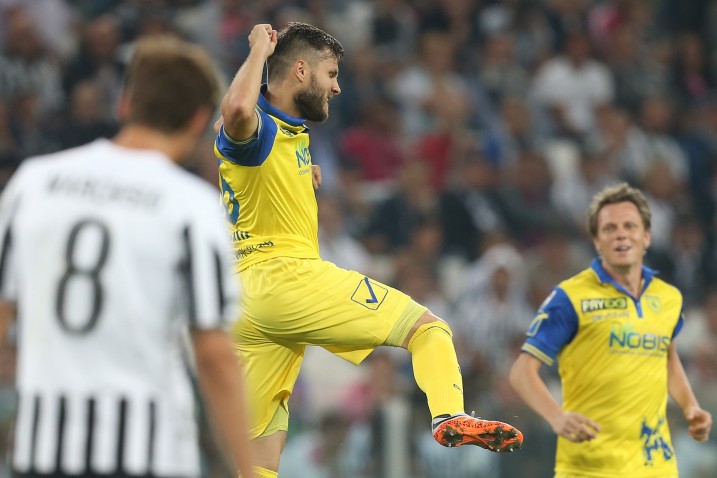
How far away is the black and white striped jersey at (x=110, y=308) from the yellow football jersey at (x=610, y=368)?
365 centimetres

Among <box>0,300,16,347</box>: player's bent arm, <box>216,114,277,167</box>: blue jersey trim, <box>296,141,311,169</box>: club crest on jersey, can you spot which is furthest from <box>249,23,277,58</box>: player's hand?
<box>0,300,16,347</box>: player's bent arm

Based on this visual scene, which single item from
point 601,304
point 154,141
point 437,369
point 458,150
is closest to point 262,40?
point 437,369

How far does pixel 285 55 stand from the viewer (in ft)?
22.2

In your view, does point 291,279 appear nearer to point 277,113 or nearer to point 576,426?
point 277,113

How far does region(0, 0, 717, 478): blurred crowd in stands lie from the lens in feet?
39.2

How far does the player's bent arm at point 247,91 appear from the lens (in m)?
5.98

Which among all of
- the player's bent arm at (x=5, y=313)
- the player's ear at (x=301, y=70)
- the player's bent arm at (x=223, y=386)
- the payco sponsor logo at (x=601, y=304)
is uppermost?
the player's ear at (x=301, y=70)

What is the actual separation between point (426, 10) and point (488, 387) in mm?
5764

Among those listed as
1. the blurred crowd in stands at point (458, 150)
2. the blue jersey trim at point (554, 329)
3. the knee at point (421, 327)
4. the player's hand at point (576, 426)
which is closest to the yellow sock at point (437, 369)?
the knee at point (421, 327)

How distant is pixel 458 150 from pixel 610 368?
7.83 metres

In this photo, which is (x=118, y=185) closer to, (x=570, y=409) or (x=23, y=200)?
(x=23, y=200)

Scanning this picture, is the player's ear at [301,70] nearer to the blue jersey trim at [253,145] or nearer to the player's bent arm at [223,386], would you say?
the blue jersey trim at [253,145]

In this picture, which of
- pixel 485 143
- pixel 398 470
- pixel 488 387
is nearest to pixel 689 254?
pixel 485 143

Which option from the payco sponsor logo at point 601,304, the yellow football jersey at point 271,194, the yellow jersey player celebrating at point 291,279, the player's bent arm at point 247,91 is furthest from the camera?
the payco sponsor logo at point 601,304
